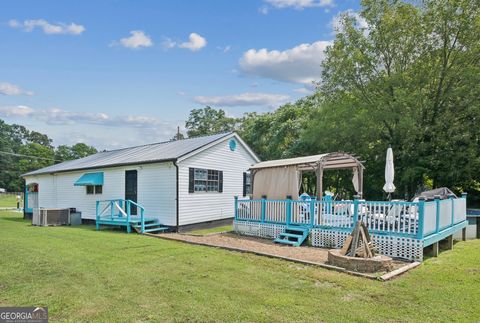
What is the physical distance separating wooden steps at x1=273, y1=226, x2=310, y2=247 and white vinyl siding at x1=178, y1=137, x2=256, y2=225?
4.30 metres

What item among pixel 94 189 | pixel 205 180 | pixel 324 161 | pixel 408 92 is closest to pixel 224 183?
pixel 205 180

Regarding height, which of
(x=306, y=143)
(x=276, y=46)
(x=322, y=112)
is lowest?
Result: (x=306, y=143)

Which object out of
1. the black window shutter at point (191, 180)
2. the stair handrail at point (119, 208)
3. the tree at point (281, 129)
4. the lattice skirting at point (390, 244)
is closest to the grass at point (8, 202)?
the tree at point (281, 129)

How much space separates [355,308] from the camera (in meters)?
4.62

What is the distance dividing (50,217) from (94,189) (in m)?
2.14

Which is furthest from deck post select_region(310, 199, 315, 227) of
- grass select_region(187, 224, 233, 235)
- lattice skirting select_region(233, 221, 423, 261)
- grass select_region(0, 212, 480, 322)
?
grass select_region(187, 224, 233, 235)

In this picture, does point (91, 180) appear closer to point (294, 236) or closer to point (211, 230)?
point (211, 230)

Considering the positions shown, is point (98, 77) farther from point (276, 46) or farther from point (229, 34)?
point (276, 46)

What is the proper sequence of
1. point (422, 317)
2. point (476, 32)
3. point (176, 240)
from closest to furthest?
point (422, 317) < point (176, 240) < point (476, 32)

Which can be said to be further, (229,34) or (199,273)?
(229,34)

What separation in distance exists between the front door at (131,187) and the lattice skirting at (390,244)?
8081mm

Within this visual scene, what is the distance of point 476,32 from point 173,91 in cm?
1431

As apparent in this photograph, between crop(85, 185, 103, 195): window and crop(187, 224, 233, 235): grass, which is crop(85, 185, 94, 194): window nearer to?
crop(85, 185, 103, 195): window

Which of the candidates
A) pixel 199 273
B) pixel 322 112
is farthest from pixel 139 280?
pixel 322 112
